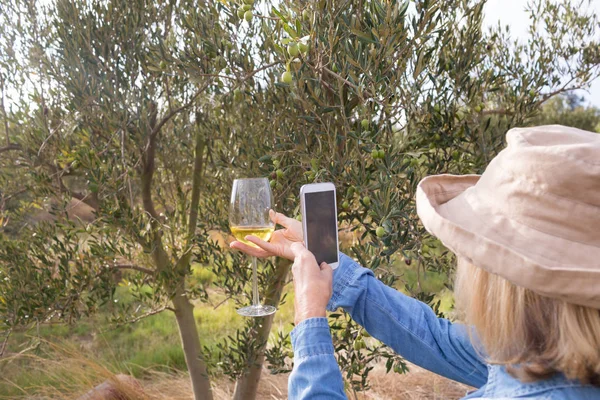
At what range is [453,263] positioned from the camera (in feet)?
9.79

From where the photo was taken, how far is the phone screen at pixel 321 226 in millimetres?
1983

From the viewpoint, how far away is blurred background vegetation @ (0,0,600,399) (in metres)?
2.34

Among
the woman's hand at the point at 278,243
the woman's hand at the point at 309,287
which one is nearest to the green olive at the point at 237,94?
the woman's hand at the point at 278,243

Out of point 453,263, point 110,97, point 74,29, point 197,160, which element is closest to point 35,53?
point 74,29

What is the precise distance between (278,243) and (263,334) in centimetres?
168

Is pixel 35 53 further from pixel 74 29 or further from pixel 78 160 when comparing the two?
pixel 78 160

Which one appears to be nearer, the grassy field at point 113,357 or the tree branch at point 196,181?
the tree branch at point 196,181

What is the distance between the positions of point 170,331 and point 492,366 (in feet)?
21.2

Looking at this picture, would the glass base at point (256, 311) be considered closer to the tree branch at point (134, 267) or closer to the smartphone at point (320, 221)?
the smartphone at point (320, 221)

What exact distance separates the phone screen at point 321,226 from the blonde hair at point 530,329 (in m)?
0.59

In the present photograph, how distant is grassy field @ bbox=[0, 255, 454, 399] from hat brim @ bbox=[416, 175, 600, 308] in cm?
270

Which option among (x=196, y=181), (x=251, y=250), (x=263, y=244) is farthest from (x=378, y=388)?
(x=263, y=244)

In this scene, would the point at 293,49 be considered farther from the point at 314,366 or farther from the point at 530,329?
the point at 530,329

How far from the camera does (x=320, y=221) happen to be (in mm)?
2033
